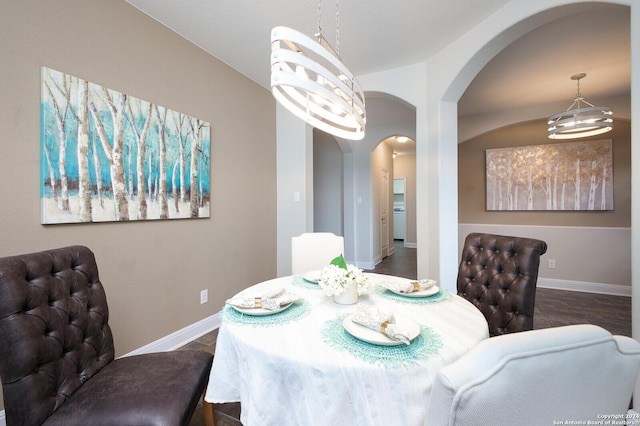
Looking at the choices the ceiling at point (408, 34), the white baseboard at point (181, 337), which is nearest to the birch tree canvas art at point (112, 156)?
the ceiling at point (408, 34)

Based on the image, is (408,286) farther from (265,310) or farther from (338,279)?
(265,310)

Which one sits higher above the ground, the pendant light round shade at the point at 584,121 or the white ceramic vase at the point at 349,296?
the pendant light round shade at the point at 584,121

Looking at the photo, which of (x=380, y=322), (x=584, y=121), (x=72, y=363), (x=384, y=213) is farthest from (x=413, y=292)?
(x=384, y=213)

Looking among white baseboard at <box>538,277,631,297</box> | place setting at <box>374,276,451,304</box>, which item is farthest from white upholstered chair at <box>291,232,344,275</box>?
white baseboard at <box>538,277,631,297</box>

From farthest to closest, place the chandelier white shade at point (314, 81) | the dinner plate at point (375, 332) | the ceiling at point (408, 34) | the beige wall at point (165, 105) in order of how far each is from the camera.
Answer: the ceiling at point (408, 34) < the beige wall at point (165, 105) < the chandelier white shade at point (314, 81) < the dinner plate at point (375, 332)

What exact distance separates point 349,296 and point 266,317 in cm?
38

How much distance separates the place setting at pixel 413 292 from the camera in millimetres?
1327

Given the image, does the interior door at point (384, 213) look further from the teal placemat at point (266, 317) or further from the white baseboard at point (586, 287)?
the teal placemat at point (266, 317)

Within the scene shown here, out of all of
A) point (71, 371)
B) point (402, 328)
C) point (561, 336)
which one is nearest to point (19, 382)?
point (71, 371)

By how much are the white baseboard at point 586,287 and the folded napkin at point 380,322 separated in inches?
169

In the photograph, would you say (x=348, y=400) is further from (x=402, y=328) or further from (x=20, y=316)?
(x=20, y=316)

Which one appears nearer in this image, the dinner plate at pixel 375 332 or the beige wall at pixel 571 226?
the dinner plate at pixel 375 332

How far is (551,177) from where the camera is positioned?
154 inches

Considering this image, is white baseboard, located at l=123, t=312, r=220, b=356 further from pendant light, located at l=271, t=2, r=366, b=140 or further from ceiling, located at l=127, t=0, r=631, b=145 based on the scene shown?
ceiling, located at l=127, t=0, r=631, b=145
